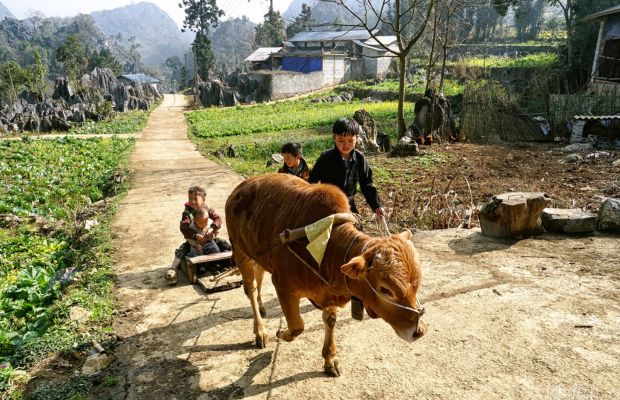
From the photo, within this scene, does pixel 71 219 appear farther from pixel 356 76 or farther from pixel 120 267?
pixel 356 76

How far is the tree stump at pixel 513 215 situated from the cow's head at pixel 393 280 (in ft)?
15.3

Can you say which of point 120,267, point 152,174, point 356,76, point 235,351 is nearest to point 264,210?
point 235,351

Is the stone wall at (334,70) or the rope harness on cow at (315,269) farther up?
the stone wall at (334,70)

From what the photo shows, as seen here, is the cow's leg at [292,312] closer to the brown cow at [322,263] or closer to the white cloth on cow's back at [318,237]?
the brown cow at [322,263]

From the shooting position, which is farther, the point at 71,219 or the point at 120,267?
the point at 71,219

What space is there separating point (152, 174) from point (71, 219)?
4.55 m

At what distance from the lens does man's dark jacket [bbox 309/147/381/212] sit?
4621 millimetres

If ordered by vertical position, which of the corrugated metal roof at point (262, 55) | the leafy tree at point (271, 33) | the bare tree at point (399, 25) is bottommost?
the bare tree at point (399, 25)

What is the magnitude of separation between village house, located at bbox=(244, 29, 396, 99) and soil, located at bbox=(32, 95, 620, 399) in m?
41.8

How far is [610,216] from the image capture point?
6.98 metres

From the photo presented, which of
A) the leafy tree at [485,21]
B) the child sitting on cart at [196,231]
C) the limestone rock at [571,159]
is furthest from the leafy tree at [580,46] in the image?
the leafy tree at [485,21]

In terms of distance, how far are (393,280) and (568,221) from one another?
18.6 feet

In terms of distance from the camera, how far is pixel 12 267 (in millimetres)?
7492

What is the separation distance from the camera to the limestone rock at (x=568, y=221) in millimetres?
6992
